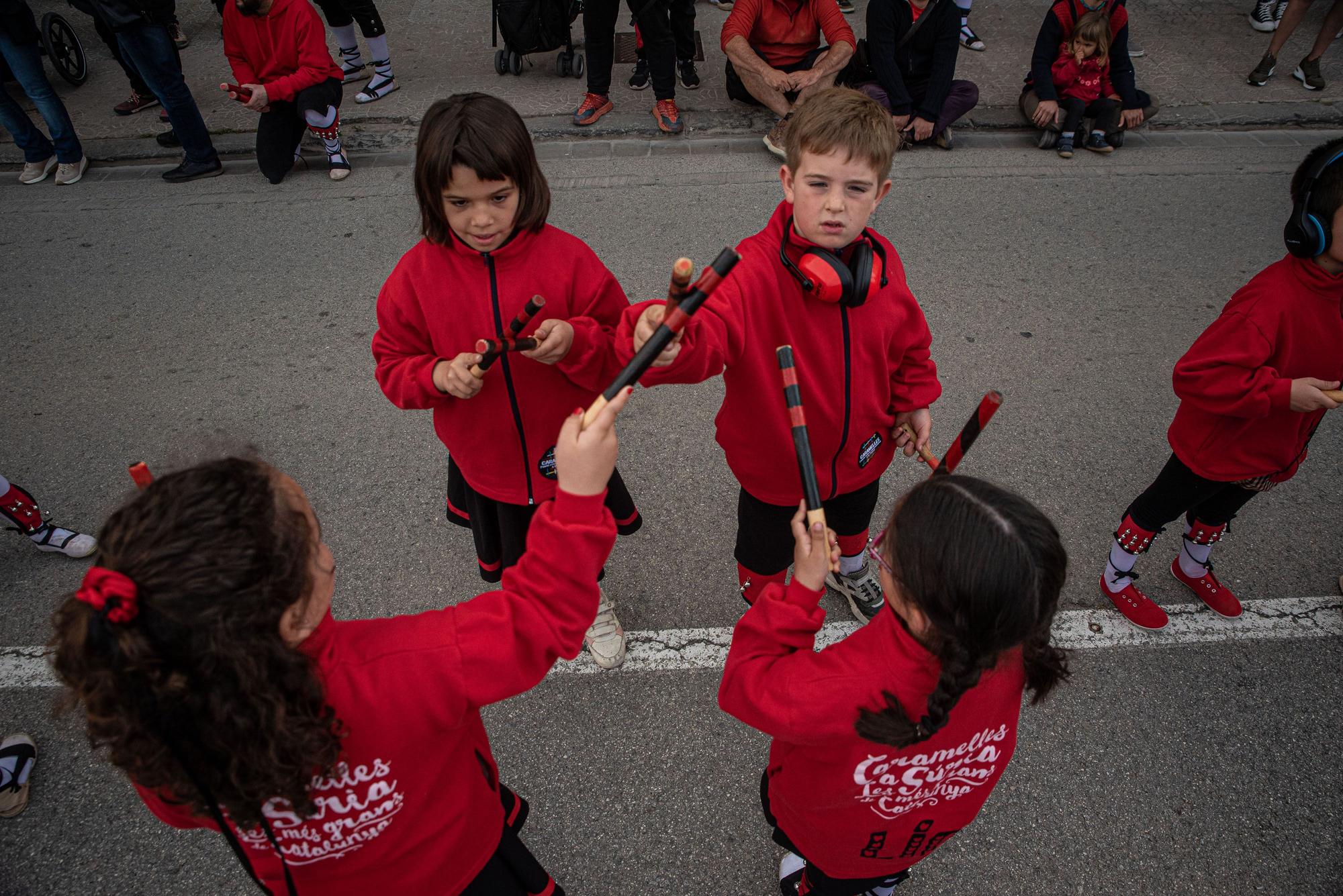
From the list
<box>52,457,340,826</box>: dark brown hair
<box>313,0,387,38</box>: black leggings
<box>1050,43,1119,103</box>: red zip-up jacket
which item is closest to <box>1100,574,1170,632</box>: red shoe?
<box>52,457,340,826</box>: dark brown hair

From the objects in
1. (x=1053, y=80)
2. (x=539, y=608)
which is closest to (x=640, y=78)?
(x=1053, y=80)

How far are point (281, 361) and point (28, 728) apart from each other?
215 centimetres

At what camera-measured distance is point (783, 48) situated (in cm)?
598

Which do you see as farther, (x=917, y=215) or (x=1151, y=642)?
(x=917, y=215)

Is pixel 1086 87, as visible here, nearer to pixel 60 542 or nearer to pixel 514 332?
pixel 514 332

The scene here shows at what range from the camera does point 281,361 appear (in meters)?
4.18

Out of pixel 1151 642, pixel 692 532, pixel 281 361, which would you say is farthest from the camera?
pixel 281 361

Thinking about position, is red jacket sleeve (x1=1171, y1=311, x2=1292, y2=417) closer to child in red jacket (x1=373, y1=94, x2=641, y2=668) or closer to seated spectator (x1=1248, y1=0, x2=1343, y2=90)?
child in red jacket (x1=373, y1=94, x2=641, y2=668)

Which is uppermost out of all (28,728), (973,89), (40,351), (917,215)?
(973,89)

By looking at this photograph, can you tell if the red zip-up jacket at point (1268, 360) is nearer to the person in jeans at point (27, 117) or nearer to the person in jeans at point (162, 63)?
the person in jeans at point (162, 63)

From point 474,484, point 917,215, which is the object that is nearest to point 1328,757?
point 474,484

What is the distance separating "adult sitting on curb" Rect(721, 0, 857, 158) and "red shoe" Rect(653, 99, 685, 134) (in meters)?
0.59

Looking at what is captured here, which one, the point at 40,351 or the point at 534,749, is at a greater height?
the point at 40,351

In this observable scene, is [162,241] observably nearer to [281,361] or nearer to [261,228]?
[261,228]
